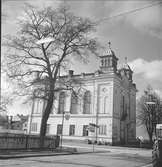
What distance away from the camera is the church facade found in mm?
46250

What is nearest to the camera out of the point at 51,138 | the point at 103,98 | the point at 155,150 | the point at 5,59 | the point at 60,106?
the point at 155,150

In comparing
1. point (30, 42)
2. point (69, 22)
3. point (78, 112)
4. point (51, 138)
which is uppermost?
point (69, 22)

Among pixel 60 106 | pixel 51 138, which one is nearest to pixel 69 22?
pixel 51 138

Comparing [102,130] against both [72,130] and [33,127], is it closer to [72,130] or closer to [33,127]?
[72,130]

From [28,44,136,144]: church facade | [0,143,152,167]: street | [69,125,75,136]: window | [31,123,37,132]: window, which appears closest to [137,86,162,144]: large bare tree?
[28,44,136,144]: church facade

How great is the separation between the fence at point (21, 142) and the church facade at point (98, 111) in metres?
19.2

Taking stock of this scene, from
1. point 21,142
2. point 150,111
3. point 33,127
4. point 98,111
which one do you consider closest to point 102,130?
point 98,111

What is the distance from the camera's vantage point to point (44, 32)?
22.9 m

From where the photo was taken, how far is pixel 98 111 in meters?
47.8

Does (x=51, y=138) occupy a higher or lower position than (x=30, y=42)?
lower

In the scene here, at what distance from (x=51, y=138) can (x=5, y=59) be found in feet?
30.2

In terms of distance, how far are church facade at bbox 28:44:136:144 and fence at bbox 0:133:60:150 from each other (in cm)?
1922

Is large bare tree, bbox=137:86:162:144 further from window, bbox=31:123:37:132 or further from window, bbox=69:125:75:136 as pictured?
window, bbox=31:123:37:132

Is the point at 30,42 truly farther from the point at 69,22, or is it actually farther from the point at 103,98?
the point at 103,98
